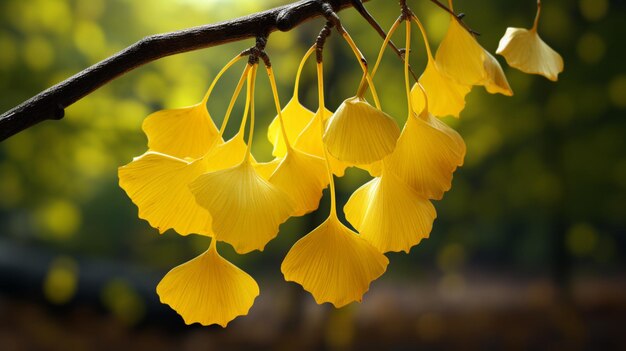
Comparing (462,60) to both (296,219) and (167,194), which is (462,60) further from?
(296,219)

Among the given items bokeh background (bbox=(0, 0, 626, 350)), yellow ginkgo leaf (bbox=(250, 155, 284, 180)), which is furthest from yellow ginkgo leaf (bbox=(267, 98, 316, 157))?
bokeh background (bbox=(0, 0, 626, 350))

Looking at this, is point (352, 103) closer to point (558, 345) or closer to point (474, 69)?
point (474, 69)

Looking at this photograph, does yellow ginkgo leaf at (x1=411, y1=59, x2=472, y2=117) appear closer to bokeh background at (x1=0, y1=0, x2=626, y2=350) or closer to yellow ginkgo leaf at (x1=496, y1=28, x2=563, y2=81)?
yellow ginkgo leaf at (x1=496, y1=28, x2=563, y2=81)

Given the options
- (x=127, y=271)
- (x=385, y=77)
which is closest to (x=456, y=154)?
(x=385, y=77)

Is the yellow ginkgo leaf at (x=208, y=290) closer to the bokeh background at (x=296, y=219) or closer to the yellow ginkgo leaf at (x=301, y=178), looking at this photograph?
the yellow ginkgo leaf at (x=301, y=178)

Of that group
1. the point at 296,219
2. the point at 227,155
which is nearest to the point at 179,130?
the point at 227,155

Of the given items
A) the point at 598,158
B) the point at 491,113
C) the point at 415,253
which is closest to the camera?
the point at 491,113

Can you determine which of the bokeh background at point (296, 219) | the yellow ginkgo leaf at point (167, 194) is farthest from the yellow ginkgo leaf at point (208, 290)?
the bokeh background at point (296, 219)
